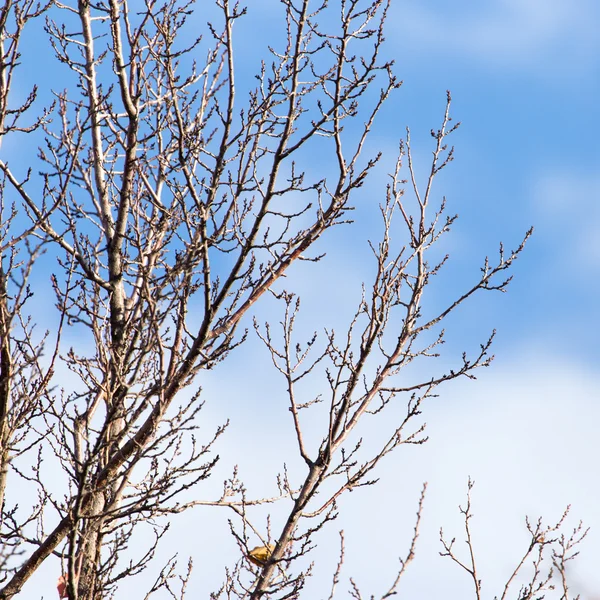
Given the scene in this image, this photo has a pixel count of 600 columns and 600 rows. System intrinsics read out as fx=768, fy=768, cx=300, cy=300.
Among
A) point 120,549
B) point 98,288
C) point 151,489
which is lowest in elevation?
point 120,549

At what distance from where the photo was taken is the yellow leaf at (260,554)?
19.7ft

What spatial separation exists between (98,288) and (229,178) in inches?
66.9

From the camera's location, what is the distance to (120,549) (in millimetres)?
5996

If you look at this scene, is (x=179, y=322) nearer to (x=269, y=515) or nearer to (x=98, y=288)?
(x=98, y=288)

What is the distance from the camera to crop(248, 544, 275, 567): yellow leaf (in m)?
6.00

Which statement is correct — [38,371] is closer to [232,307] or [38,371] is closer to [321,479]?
[232,307]

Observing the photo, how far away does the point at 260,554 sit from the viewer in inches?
246

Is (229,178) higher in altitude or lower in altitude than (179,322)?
higher

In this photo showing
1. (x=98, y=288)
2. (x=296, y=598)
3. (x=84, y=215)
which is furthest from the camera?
(x=84, y=215)

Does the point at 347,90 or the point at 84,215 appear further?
the point at 84,215

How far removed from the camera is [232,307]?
613 cm

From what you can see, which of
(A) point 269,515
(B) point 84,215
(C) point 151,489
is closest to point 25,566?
(C) point 151,489

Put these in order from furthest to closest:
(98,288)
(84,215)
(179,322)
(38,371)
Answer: (84,215)
(98,288)
(38,371)
(179,322)

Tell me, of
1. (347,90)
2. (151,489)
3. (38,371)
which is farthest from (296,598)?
(347,90)
